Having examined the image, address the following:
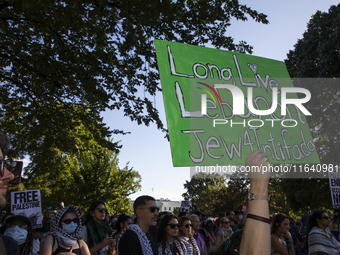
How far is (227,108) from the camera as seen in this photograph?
8.95 ft

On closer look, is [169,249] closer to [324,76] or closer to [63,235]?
[63,235]

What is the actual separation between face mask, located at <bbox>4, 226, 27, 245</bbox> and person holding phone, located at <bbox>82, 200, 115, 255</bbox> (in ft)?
5.09

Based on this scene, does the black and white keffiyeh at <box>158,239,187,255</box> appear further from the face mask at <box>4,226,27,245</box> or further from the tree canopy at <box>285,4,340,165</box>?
the tree canopy at <box>285,4,340,165</box>

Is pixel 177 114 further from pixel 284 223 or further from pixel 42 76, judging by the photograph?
pixel 42 76

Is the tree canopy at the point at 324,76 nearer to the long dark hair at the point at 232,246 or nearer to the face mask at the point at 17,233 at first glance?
the face mask at the point at 17,233

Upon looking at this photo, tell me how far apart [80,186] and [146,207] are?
2262cm

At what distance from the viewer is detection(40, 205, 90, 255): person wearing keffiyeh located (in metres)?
3.68

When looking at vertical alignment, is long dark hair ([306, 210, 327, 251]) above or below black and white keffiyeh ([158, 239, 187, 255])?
above

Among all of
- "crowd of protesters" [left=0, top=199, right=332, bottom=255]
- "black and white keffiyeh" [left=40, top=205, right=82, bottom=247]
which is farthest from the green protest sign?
"black and white keffiyeh" [left=40, top=205, right=82, bottom=247]

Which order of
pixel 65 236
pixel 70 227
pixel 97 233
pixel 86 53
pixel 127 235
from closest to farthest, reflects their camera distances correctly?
pixel 127 235
pixel 65 236
pixel 70 227
pixel 97 233
pixel 86 53

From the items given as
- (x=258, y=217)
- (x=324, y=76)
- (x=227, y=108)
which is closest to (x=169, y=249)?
(x=227, y=108)

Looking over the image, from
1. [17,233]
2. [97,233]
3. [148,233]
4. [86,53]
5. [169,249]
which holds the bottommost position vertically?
[169,249]

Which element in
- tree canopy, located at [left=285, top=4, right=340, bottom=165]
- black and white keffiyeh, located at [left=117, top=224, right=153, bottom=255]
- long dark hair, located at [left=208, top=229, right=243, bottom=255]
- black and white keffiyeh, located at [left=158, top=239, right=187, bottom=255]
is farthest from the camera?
tree canopy, located at [left=285, top=4, right=340, bottom=165]

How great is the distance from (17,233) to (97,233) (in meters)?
1.82
